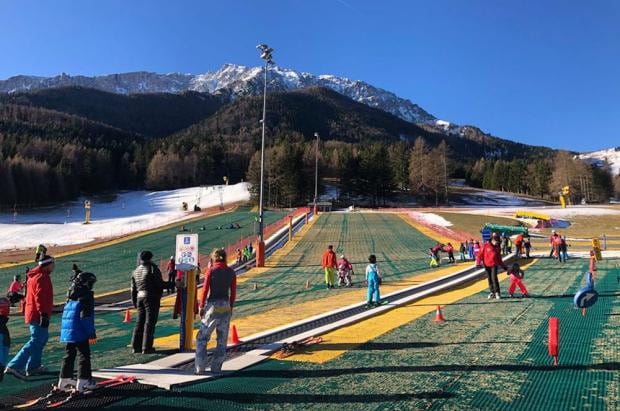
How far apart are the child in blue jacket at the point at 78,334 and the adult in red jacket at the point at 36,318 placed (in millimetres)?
1094

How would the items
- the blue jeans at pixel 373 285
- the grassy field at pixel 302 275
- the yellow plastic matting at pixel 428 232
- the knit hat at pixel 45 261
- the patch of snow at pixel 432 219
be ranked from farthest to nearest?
the patch of snow at pixel 432 219, the yellow plastic matting at pixel 428 232, the blue jeans at pixel 373 285, the grassy field at pixel 302 275, the knit hat at pixel 45 261

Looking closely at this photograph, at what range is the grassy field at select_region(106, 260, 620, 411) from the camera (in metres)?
5.51

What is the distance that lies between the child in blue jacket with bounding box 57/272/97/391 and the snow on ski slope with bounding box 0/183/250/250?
49.4 meters

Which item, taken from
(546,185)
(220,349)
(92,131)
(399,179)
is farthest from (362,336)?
(92,131)

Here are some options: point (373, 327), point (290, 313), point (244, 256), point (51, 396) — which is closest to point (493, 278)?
point (373, 327)

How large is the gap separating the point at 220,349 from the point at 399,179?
4368 inches

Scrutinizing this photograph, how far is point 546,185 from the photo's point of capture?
126 metres

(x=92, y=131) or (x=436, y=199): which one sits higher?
(x=92, y=131)

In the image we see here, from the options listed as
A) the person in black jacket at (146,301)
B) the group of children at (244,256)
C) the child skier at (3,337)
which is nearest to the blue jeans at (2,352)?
the child skier at (3,337)

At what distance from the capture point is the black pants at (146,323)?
790 cm

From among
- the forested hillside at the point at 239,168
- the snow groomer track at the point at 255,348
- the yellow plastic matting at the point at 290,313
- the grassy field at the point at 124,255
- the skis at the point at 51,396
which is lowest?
Result: the grassy field at the point at 124,255

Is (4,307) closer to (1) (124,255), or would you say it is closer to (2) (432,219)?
(1) (124,255)

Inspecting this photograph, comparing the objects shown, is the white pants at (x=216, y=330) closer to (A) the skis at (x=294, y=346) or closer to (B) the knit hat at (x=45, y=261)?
(A) the skis at (x=294, y=346)

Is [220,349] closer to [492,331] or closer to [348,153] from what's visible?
[492,331]
